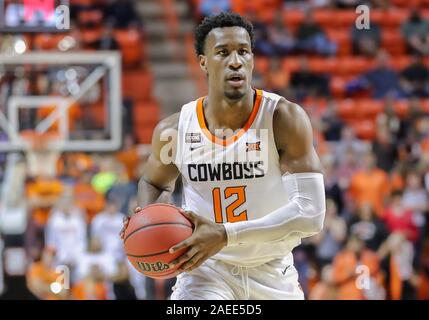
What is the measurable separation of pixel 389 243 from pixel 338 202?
66 cm

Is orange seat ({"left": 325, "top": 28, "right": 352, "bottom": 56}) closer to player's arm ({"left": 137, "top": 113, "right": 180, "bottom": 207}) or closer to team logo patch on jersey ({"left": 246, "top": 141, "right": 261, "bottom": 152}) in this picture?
player's arm ({"left": 137, "top": 113, "right": 180, "bottom": 207})

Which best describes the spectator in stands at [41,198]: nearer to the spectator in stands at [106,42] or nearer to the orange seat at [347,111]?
the spectator in stands at [106,42]

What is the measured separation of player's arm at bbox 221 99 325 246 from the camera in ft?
15.4

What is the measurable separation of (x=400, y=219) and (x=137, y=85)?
3.79m

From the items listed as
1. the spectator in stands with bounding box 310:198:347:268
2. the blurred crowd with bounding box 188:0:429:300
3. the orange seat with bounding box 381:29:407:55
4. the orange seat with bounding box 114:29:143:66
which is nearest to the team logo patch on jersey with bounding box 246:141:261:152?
the blurred crowd with bounding box 188:0:429:300

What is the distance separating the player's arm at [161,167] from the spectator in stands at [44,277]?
3.96 m

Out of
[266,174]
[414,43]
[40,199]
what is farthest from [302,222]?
[414,43]

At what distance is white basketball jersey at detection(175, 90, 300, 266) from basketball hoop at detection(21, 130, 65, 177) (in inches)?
187

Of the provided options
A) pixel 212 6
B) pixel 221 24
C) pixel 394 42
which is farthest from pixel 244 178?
pixel 394 42

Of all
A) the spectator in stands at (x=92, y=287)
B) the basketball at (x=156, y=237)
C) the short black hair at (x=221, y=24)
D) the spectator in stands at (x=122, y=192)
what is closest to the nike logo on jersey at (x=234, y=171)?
the basketball at (x=156, y=237)

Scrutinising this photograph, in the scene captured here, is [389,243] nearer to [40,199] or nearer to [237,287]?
[40,199]

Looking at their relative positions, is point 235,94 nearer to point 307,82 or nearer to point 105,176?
point 105,176

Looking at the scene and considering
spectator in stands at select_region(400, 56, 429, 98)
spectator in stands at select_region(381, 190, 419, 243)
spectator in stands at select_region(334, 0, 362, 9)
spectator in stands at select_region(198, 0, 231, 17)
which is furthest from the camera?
spectator in stands at select_region(334, 0, 362, 9)
